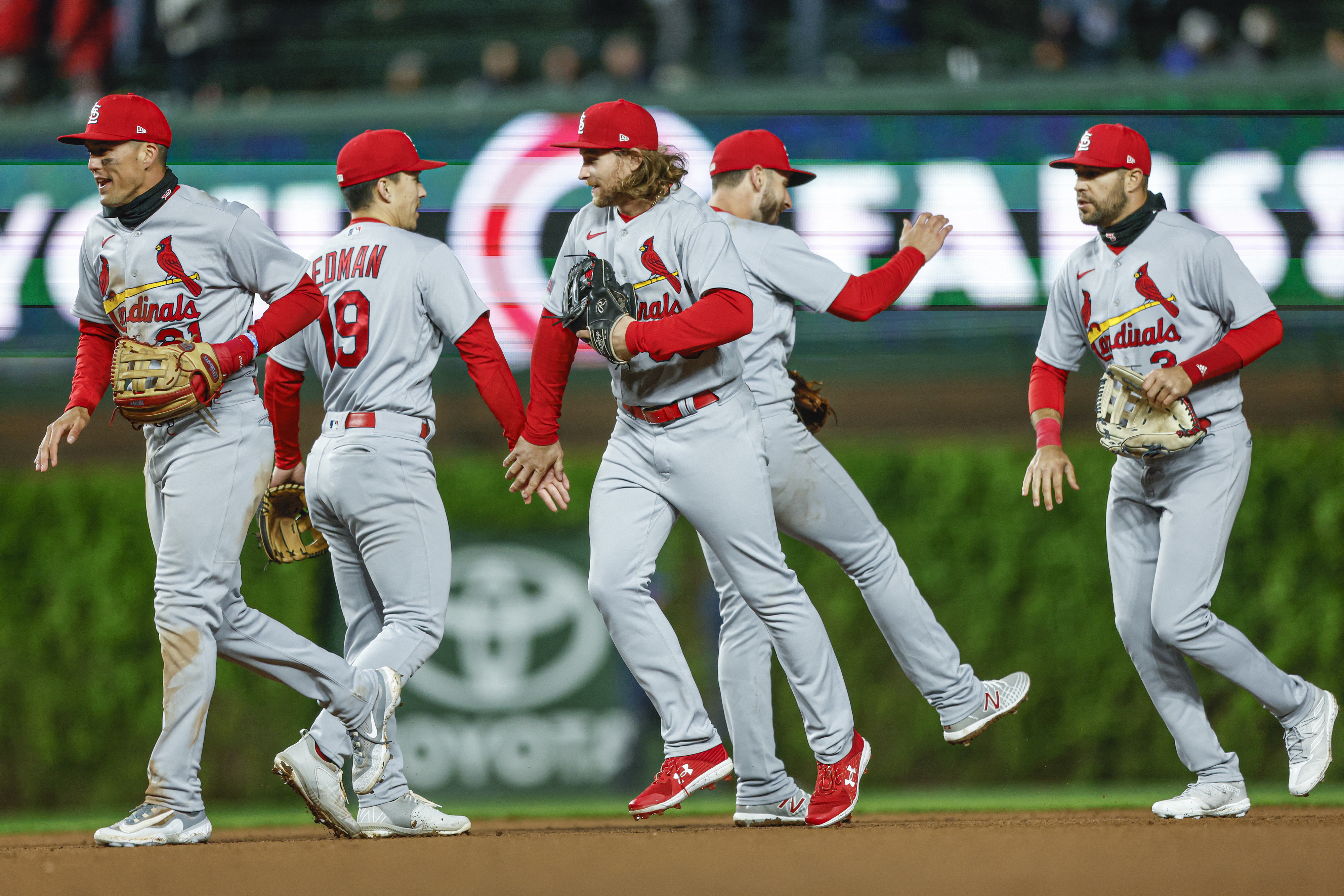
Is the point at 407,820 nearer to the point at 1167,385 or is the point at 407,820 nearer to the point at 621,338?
the point at 621,338

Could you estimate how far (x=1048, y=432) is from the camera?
4.71 metres

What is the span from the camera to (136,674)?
21.7 feet

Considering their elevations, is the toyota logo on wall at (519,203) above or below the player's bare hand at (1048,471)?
above

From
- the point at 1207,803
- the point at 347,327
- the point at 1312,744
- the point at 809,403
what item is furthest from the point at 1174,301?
the point at 347,327

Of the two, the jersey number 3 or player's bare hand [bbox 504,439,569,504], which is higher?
the jersey number 3

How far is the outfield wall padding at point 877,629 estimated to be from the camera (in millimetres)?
6535

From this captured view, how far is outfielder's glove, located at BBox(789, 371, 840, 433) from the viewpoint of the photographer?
4.77 metres

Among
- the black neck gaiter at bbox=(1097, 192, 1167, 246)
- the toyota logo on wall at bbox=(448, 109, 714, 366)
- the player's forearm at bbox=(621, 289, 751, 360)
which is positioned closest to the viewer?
the player's forearm at bbox=(621, 289, 751, 360)

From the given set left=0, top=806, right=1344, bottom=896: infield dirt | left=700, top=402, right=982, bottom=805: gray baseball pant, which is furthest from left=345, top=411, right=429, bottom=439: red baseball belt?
left=0, top=806, right=1344, bottom=896: infield dirt

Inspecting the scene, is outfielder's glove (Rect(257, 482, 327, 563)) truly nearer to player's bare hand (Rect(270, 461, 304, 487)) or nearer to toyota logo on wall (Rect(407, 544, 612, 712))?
player's bare hand (Rect(270, 461, 304, 487))

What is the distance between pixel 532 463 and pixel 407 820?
1239 mm

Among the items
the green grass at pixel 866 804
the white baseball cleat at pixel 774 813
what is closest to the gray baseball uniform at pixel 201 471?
the white baseball cleat at pixel 774 813

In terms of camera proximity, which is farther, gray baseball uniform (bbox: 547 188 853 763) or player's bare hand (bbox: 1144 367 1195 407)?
player's bare hand (bbox: 1144 367 1195 407)

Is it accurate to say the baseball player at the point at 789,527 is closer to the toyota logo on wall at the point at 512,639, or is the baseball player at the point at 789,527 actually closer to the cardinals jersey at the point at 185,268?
the cardinals jersey at the point at 185,268
